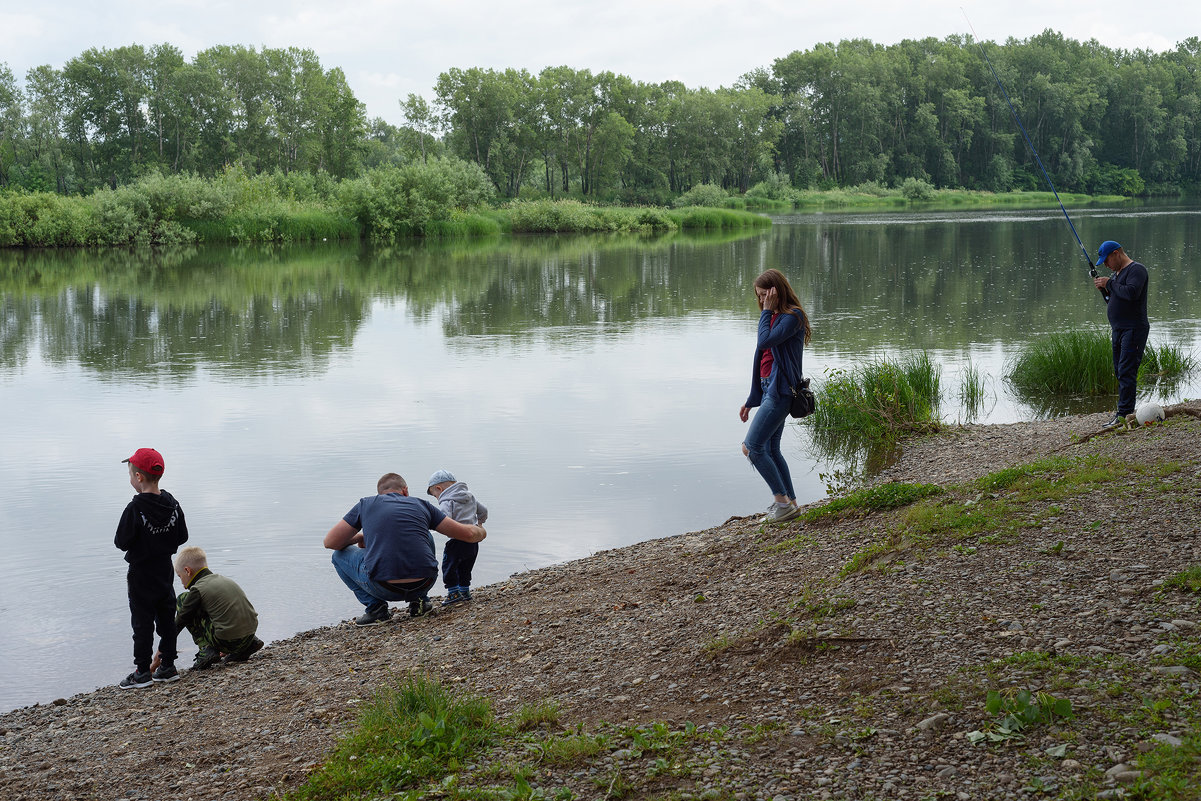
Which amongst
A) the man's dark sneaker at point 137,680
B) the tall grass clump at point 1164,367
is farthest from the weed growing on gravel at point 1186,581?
the tall grass clump at point 1164,367

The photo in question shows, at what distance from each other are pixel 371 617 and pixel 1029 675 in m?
4.51

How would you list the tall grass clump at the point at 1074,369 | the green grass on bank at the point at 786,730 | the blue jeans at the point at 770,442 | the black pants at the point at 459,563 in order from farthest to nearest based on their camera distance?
the tall grass clump at the point at 1074,369 → the blue jeans at the point at 770,442 → the black pants at the point at 459,563 → the green grass on bank at the point at 786,730

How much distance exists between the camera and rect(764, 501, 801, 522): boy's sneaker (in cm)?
803

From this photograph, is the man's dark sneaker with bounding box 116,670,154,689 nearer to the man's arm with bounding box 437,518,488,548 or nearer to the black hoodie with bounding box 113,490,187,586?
the black hoodie with bounding box 113,490,187,586

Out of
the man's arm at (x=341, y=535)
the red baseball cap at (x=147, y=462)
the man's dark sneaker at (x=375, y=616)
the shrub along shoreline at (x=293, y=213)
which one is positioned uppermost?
the shrub along shoreline at (x=293, y=213)

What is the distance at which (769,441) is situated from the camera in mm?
8133

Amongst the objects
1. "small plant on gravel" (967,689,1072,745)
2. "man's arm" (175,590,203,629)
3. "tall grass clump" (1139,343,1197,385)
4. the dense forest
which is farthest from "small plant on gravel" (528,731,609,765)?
the dense forest

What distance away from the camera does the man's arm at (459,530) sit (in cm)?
705

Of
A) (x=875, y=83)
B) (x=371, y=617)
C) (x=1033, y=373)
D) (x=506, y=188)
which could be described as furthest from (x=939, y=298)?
(x=875, y=83)

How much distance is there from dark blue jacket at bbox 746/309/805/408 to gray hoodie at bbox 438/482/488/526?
2.36 metres

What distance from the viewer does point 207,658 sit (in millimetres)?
6672

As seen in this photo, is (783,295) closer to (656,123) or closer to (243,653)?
(243,653)

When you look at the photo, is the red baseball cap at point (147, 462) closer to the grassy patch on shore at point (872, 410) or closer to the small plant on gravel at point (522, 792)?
the small plant on gravel at point (522, 792)

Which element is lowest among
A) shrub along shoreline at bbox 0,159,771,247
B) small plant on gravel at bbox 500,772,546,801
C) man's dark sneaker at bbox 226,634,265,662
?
man's dark sneaker at bbox 226,634,265,662
